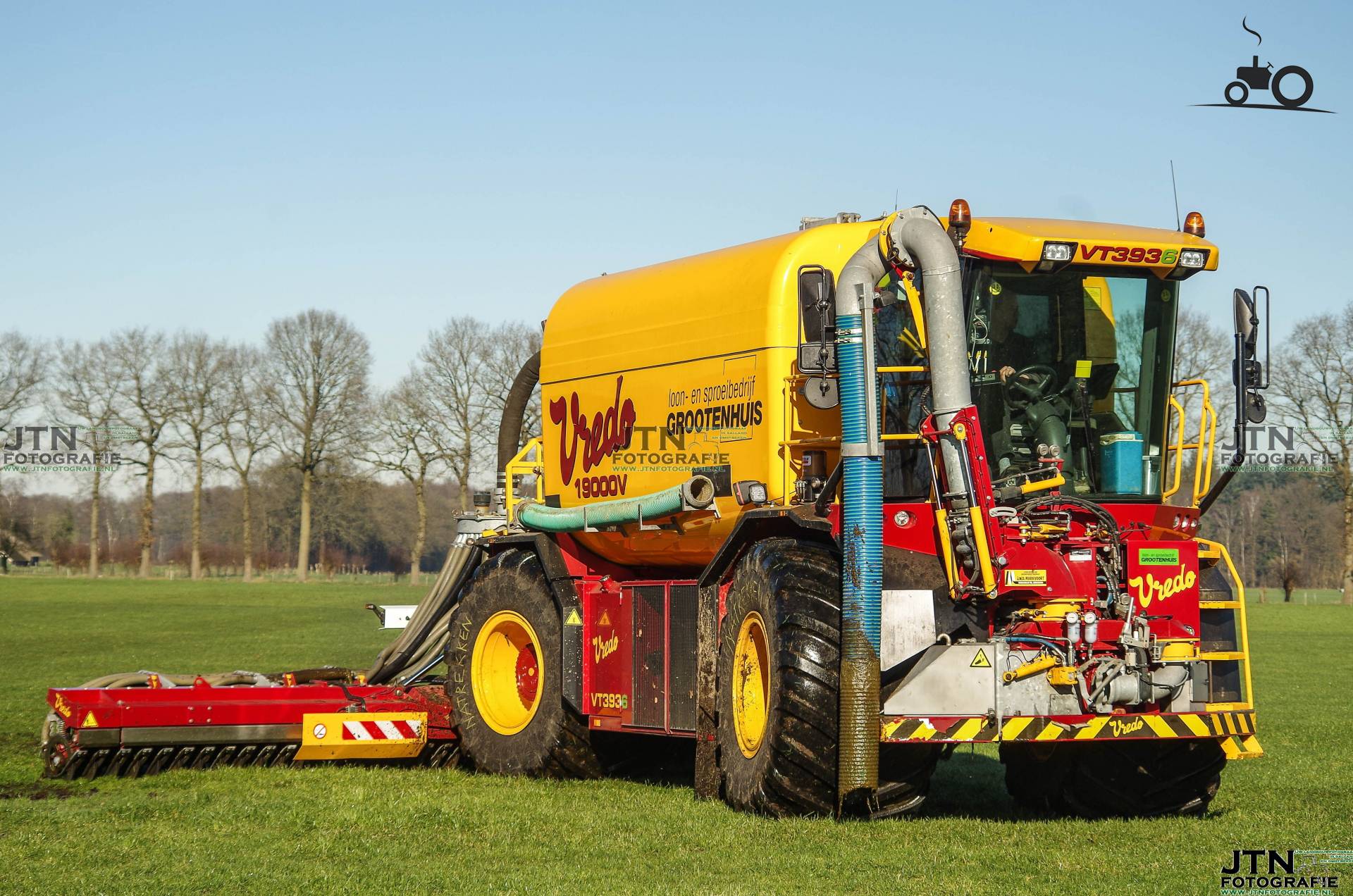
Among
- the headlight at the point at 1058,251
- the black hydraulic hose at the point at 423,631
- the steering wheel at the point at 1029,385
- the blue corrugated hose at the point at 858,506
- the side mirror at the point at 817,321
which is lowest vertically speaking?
the black hydraulic hose at the point at 423,631

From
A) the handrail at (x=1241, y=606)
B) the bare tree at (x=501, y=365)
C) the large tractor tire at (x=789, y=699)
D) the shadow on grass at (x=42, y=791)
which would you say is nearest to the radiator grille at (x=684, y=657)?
the large tractor tire at (x=789, y=699)

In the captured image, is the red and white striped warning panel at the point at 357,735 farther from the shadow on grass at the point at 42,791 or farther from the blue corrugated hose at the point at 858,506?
the blue corrugated hose at the point at 858,506

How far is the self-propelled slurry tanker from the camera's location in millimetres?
9633

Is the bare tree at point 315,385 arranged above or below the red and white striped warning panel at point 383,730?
above

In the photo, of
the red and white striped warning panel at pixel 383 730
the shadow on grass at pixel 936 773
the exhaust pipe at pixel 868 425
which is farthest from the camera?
the red and white striped warning panel at pixel 383 730

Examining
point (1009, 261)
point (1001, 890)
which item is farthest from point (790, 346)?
point (1001, 890)

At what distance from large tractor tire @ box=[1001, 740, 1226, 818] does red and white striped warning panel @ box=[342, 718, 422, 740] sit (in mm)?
5439

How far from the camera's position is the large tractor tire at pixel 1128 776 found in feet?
35.1

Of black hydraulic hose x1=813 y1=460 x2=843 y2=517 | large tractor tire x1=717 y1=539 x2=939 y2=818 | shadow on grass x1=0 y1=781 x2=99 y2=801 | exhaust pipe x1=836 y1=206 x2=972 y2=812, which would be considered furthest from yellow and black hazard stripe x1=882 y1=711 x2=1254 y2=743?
shadow on grass x1=0 y1=781 x2=99 y2=801

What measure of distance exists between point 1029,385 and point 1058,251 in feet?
2.98

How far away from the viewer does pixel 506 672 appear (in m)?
14.4

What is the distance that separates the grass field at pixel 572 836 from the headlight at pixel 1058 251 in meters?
3.71

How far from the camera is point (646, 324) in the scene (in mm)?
12703

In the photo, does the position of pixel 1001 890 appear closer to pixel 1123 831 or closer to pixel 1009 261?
pixel 1123 831
